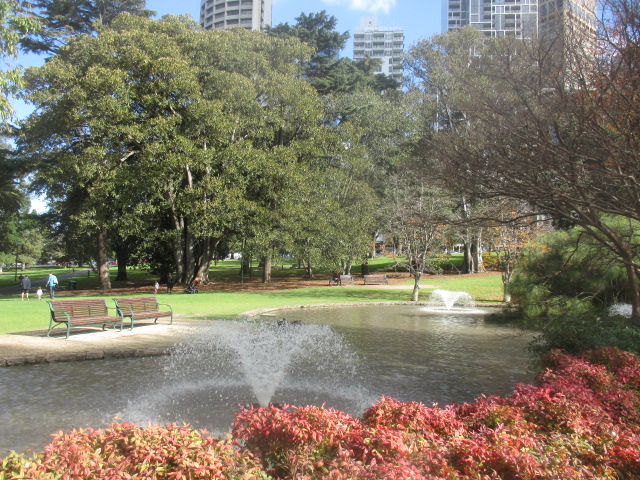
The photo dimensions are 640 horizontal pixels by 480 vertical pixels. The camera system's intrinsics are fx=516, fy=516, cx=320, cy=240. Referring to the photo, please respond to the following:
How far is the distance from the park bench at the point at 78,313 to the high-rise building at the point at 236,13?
377 ft

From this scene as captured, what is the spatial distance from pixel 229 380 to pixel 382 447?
5459 millimetres

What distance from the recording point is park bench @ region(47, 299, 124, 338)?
1291 cm

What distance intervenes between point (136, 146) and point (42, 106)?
6286 mm

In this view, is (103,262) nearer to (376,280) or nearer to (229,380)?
(376,280)

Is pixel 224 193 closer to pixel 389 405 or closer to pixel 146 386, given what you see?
pixel 146 386

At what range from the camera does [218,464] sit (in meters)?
3.32

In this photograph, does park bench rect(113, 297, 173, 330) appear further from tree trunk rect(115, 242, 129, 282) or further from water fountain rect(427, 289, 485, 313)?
tree trunk rect(115, 242, 129, 282)

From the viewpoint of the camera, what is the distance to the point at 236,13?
396 ft

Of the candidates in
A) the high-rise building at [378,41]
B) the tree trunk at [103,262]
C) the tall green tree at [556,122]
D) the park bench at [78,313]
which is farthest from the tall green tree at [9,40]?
the high-rise building at [378,41]

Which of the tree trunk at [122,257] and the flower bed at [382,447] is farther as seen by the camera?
the tree trunk at [122,257]

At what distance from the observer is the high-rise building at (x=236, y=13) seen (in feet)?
392

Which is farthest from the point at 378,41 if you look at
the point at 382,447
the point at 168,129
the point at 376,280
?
the point at 382,447

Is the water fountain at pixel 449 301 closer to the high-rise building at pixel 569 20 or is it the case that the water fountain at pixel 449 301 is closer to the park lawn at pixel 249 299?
the park lawn at pixel 249 299

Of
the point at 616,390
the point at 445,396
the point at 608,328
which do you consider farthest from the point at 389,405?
the point at 608,328
